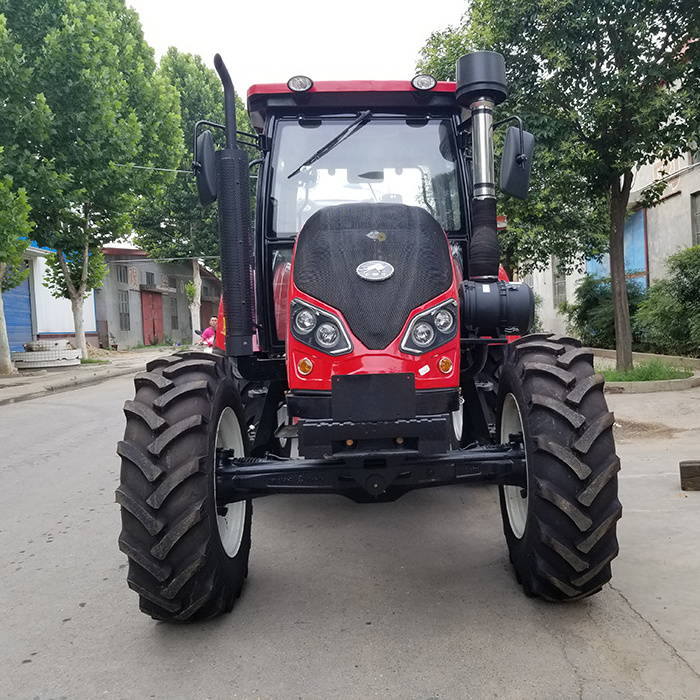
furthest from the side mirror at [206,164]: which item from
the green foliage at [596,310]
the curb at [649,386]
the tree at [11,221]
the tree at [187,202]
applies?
the tree at [187,202]

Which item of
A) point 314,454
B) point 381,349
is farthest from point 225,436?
point 381,349

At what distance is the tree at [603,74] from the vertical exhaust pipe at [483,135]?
684 centimetres

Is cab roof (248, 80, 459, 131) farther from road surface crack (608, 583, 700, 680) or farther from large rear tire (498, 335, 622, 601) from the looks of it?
road surface crack (608, 583, 700, 680)

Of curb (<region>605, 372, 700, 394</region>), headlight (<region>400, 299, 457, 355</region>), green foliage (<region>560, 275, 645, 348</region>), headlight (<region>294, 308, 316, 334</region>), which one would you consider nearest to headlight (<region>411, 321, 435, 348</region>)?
headlight (<region>400, 299, 457, 355</region>)

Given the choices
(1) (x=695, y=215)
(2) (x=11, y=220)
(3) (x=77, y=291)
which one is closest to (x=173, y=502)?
(2) (x=11, y=220)

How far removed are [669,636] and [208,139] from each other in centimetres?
324

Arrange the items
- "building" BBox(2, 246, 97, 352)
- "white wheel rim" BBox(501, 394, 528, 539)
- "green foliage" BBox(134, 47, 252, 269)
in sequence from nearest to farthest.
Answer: "white wheel rim" BBox(501, 394, 528, 539)
"building" BBox(2, 246, 97, 352)
"green foliage" BBox(134, 47, 252, 269)

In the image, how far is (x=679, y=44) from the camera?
9.85 metres

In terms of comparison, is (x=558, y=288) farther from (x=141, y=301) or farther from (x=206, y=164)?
(x=141, y=301)

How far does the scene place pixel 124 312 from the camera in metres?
36.9

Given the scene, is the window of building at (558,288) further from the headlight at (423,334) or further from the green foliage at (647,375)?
the headlight at (423,334)

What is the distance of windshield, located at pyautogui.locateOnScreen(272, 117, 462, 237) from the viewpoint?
161 inches

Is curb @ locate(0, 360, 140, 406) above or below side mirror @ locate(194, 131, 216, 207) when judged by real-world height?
below

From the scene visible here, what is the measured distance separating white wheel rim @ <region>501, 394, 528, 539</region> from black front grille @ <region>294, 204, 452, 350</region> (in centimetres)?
77
